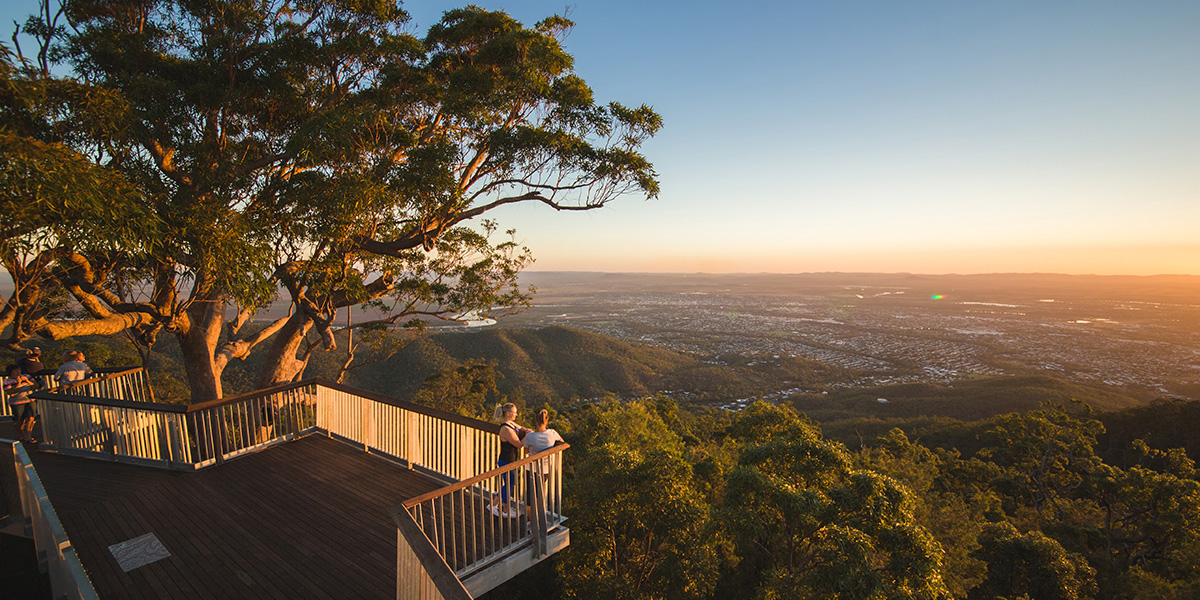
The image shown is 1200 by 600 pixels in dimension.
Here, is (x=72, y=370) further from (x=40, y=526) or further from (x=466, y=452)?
(x=466, y=452)

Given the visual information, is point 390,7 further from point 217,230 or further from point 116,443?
point 116,443

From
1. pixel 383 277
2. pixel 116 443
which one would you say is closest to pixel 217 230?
pixel 116 443

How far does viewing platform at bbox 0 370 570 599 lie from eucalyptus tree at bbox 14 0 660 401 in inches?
92.5

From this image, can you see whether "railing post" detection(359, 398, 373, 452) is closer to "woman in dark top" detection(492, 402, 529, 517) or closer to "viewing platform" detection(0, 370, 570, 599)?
"viewing platform" detection(0, 370, 570, 599)

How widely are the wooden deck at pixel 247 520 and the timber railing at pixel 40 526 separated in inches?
10.2

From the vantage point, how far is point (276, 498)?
17.8 ft

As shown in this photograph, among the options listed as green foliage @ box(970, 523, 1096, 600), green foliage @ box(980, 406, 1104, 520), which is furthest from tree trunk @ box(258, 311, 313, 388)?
green foliage @ box(980, 406, 1104, 520)

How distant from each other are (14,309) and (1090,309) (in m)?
267

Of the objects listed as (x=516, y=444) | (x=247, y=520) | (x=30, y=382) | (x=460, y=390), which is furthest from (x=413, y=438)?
(x=460, y=390)

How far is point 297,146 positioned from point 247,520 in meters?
6.49

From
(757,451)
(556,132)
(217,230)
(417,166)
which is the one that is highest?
(556,132)

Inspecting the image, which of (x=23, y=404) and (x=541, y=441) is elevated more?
(x=541, y=441)

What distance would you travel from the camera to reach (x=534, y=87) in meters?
10.8

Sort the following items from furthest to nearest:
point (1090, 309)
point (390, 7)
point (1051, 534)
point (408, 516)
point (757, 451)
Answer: point (1090, 309) < point (1051, 534) < point (757, 451) < point (390, 7) < point (408, 516)
